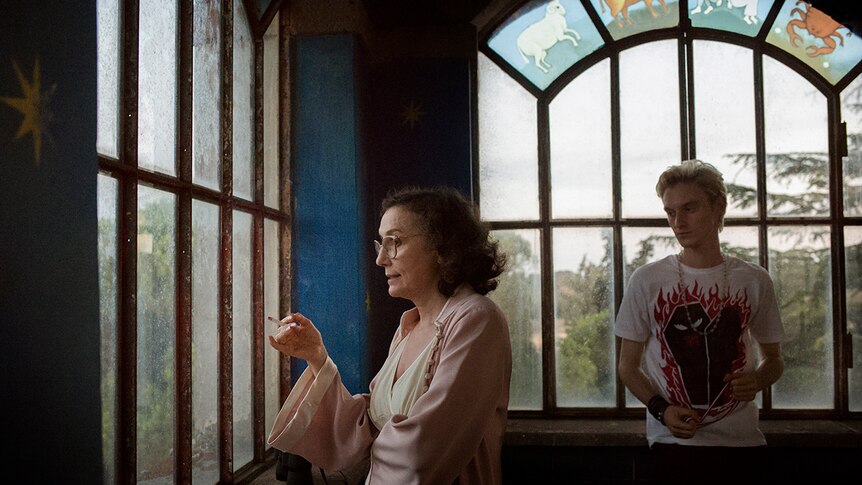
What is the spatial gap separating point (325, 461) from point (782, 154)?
110 inches

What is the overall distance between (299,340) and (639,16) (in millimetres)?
2649

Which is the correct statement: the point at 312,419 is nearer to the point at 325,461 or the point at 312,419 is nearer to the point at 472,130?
the point at 325,461

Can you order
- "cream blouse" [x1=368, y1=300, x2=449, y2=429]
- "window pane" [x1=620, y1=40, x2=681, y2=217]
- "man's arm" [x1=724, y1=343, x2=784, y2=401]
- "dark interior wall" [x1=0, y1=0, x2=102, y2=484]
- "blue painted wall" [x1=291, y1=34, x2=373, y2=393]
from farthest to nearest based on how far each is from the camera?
"window pane" [x1=620, y1=40, x2=681, y2=217], "blue painted wall" [x1=291, y1=34, x2=373, y2=393], "man's arm" [x1=724, y1=343, x2=784, y2=401], "cream blouse" [x1=368, y1=300, x2=449, y2=429], "dark interior wall" [x1=0, y1=0, x2=102, y2=484]

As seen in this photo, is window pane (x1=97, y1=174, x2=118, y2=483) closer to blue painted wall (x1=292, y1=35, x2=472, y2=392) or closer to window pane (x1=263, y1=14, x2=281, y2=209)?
window pane (x1=263, y1=14, x2=281, y2=209)

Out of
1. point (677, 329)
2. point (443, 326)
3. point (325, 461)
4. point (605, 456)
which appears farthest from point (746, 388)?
point (605, 456)

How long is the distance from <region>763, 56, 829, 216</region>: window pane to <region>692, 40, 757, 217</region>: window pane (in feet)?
0.27

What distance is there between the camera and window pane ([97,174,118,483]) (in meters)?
1.48

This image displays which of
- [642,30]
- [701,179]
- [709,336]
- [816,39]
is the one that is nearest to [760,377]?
[709,336]

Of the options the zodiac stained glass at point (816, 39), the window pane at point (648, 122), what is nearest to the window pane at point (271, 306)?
the window pane at point (648, 122)

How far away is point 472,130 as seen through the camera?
335 centimetres

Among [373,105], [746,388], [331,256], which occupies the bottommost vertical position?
[746,388]

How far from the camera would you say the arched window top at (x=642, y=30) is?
3.29 meters

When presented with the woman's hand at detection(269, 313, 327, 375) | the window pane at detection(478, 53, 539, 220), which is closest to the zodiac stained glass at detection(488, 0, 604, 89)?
the window pane at detection(478, 53, 539, 220)

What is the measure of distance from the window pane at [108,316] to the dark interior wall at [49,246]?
0.36 meters
